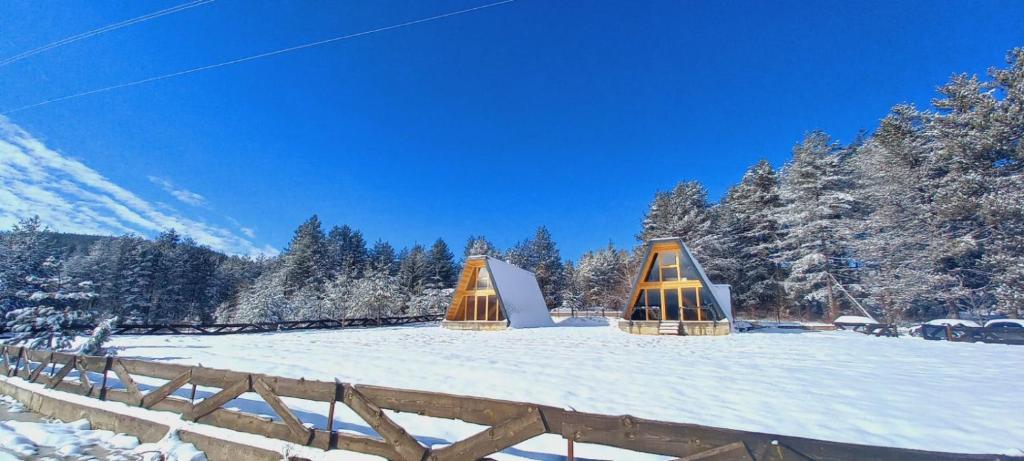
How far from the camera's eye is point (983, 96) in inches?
633

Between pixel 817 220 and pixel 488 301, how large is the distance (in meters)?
20.1

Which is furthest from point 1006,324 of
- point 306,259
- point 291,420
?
point 306,259

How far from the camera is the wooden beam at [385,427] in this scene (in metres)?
3.08

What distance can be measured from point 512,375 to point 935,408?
591cm

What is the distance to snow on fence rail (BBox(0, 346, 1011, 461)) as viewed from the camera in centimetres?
206

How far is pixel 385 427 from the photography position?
3.20m

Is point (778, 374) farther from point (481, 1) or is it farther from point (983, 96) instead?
point (983, 96)

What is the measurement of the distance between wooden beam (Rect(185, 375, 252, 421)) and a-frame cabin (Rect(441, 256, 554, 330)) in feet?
50.6

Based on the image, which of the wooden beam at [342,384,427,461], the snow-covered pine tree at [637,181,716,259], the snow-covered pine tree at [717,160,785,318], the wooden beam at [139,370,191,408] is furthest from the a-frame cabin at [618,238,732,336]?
the wooden beam at [139,370,191,408]

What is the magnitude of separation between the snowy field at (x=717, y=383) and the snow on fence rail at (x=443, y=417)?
2.26ft

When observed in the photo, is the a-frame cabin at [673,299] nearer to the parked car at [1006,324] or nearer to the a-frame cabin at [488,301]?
the a-frame cabin at [488,301]

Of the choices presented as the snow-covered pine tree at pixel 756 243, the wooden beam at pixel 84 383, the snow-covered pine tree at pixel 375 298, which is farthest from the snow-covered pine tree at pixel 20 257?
the snow-covered pine tree at pixel 756 243

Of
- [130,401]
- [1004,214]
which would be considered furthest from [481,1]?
[1004,214]

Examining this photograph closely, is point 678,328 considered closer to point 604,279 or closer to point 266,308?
point 604,279
